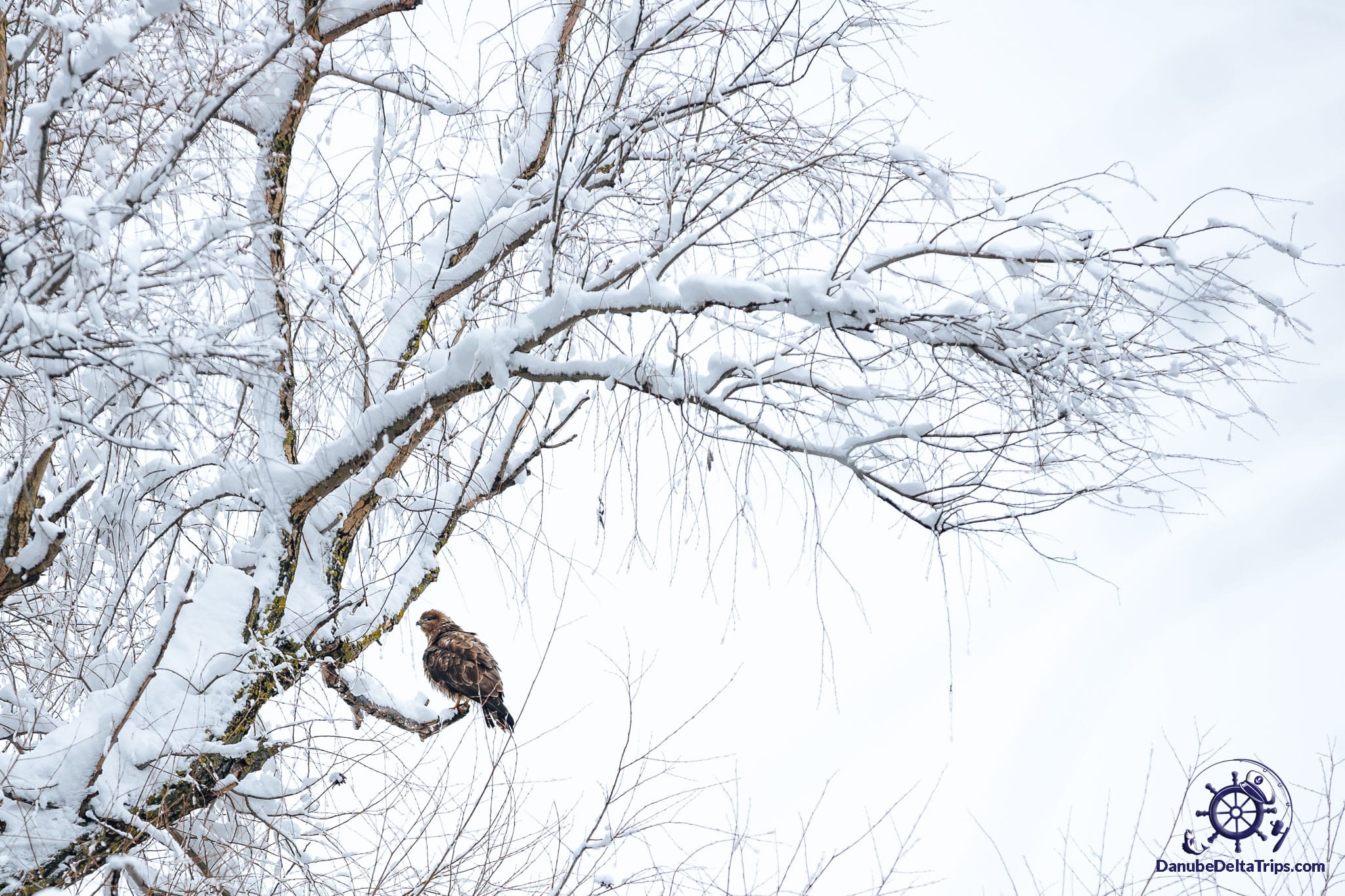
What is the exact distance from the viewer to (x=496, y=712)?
13.4ft

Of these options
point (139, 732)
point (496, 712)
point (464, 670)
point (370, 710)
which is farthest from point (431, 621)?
point (139, 732)

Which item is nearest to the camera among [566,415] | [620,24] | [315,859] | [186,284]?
[186,284]

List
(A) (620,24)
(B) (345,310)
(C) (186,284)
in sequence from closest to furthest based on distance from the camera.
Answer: (C) (186,284)
(B) (345,310)
(A) (620,24)

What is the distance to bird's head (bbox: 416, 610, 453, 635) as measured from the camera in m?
4.56

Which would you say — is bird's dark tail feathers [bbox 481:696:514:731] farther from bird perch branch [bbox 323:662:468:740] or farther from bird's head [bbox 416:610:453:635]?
bird's head [bbox 416:610:453:635]

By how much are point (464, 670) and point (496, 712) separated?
0.82 feet

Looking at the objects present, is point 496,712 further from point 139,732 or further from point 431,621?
point 139,732

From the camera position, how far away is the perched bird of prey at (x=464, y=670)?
4.09 metres

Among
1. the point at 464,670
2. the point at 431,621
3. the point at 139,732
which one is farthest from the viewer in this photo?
the point at 431,621

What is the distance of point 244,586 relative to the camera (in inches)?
122

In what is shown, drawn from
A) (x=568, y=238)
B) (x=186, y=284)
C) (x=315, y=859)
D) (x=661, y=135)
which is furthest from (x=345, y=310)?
(x=315, y=859)

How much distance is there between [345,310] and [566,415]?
869 mm

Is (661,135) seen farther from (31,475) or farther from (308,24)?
(31,475)

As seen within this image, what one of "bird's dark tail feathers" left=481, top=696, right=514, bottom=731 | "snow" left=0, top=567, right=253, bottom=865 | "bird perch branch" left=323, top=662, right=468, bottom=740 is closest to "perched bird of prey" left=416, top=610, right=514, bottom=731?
"bird's dark tail feathers" left=481, top=696, right=514, bottom=731
